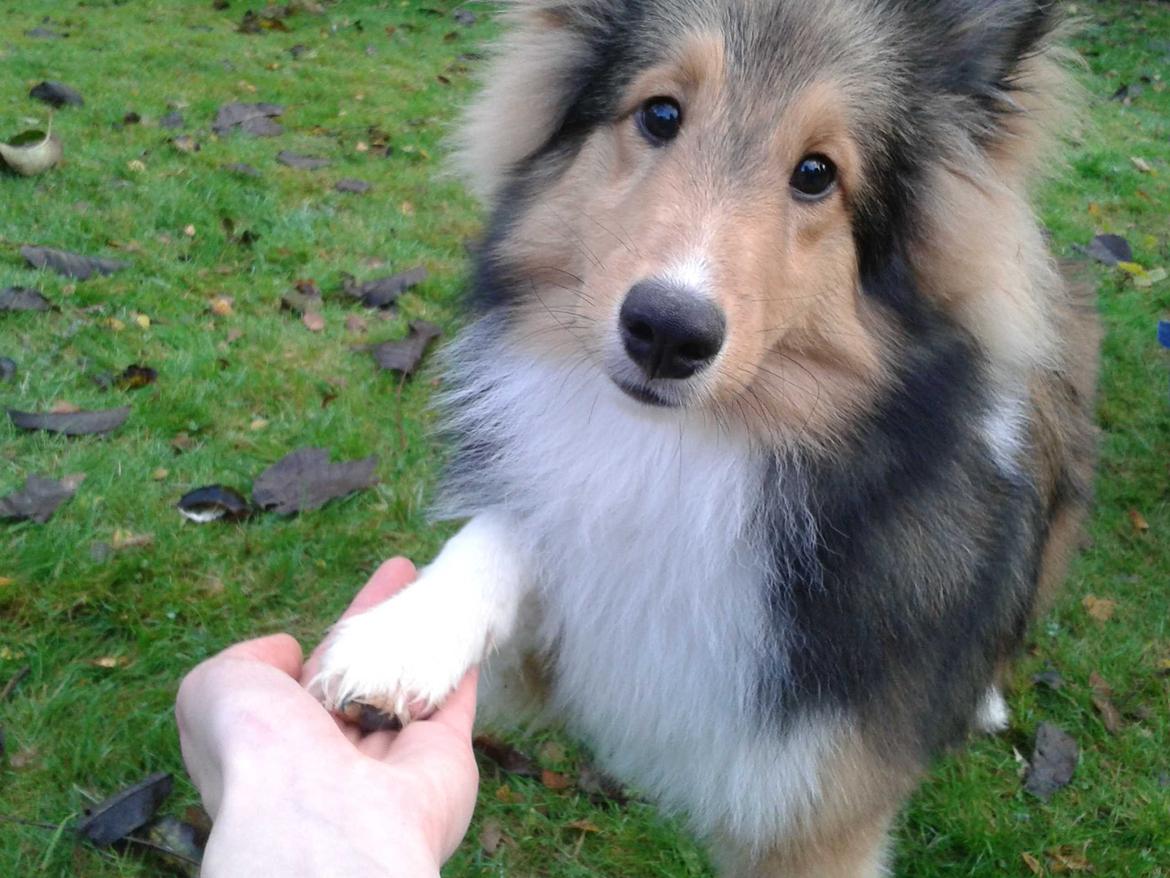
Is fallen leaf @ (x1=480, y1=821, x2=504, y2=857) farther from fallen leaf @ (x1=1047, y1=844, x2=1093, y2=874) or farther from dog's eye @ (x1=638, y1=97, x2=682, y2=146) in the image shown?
dog's eye @ (x1=638, y1=97, x2=682, y2=146)

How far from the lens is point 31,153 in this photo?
527 centimetres

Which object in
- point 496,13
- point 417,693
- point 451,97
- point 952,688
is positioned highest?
point 496,13

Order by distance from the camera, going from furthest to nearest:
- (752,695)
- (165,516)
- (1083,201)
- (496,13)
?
(1083,201) < (165,516) < (496,13) < (752,695)

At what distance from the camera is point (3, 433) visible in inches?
139

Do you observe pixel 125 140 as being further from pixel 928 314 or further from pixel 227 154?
pixel 928 314

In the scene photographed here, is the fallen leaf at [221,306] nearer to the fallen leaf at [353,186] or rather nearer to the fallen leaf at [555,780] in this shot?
the fallen leaf at [353,186]

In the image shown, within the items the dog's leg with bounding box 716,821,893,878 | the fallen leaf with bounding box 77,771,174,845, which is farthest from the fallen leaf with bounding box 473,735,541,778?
the fallen leaf with bounding box 77,771,174,845

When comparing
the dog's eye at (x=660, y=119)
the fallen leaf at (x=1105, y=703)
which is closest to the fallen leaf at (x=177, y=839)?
the dog's eye at (x=660, y=119)

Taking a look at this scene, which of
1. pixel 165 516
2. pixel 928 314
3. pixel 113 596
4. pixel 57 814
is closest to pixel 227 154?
pixel 165 516

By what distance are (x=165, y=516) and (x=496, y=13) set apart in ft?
6.26

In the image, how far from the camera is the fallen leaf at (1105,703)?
126 inches

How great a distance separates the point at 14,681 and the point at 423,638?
1.54 metres

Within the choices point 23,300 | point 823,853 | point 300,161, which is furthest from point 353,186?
point 823,853

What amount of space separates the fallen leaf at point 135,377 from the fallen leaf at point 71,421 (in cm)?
21
